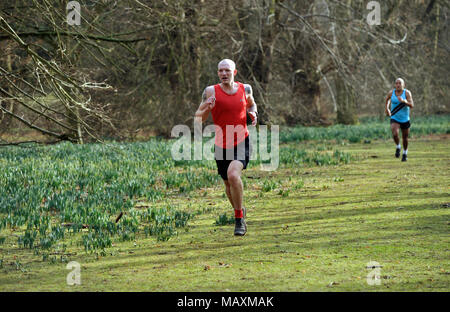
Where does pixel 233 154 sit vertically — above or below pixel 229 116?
below

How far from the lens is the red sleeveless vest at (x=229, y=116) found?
7090 mm

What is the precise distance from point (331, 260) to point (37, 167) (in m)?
7.79

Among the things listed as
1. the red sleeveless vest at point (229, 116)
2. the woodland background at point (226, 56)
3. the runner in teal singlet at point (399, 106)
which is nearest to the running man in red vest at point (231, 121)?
the red sleeveless vest at point (229, 116)

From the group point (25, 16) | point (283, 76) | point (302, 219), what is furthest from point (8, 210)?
point (283, 76)

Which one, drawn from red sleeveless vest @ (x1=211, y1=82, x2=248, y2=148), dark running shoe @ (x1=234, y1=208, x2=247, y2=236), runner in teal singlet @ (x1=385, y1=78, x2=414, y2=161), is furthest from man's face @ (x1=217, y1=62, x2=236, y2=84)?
runner in teal singlet @ (x1=385, y1=78, x2=414, y2=161)

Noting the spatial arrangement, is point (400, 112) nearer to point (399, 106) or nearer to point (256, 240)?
point (399, 106)

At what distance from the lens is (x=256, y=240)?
700 cm

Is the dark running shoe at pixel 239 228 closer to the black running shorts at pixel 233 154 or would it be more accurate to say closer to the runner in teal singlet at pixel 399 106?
the black running shorts at pixel 233 154

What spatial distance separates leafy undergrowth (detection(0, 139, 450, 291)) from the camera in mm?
5191

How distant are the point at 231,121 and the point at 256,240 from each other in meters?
1.34

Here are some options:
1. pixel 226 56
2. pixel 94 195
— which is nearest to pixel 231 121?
pixel 94 195

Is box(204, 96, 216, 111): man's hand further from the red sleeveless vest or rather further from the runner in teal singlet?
the runner in teal singlet

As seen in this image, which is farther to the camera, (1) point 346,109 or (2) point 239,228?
(1) point 346,109

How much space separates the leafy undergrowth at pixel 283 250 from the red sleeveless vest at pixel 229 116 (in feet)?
3.61
